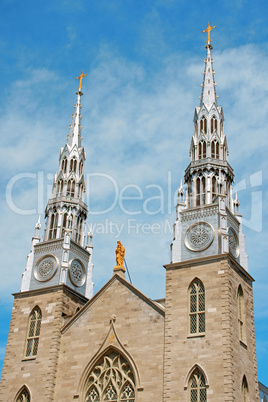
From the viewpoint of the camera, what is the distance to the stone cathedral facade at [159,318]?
1249 inches

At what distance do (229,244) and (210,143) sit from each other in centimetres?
827

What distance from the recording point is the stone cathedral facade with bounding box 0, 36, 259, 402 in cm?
3173

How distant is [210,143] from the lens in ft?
132

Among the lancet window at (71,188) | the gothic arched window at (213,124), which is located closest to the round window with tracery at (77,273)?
the lancet window at (71,188)

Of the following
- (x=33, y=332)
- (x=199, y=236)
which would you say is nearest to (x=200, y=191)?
(x=199, y=236)

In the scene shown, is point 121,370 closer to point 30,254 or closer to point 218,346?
point 218,346

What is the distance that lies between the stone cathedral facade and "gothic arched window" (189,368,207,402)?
5 cm

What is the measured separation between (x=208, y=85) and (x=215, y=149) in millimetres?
6274

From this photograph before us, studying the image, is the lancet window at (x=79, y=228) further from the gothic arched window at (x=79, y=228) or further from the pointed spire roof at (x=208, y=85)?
the pointed spire roof at (x=208, y=85)

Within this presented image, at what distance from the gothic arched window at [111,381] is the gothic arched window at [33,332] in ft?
16.7

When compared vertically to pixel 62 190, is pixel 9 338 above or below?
below

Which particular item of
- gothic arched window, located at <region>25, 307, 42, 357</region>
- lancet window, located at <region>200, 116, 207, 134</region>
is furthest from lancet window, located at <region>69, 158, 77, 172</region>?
gothic arched window, located at <region>25, 307, 42, 357</region>

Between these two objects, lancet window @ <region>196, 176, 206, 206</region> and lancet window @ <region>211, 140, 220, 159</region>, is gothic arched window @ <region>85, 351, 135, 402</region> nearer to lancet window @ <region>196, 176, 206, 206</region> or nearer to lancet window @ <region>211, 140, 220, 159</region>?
lancet window @ <region>196, 176, 206, 206</region>

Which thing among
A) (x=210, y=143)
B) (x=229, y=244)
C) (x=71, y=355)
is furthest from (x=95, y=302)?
(x=210, y=143)
